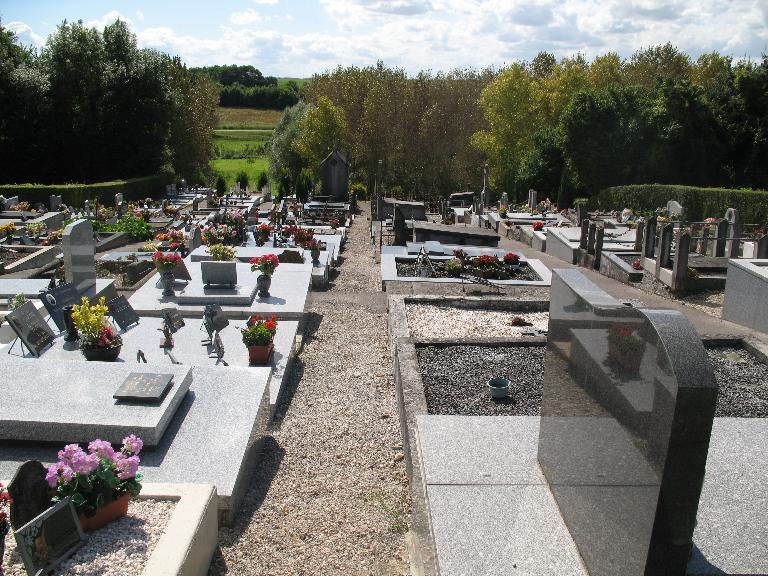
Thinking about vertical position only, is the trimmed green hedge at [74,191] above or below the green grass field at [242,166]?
Result: above

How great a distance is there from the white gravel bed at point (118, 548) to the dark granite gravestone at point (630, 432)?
10.3ft

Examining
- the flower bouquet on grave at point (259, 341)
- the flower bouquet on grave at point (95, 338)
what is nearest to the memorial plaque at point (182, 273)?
the flower bouquet on grave at point (95, 338)

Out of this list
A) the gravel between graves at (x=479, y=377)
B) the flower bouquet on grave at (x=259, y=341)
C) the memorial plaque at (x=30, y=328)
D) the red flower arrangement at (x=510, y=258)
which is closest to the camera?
the gravel between graves at (x=479, y=377)

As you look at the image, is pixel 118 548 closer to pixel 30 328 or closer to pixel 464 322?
pixel 30 328

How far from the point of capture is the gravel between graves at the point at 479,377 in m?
8.34

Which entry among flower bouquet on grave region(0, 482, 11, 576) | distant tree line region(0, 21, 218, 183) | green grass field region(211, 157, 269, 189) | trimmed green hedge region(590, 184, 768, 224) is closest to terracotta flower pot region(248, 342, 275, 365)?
flower bouquet on grave region(0, 482, 11, 576)

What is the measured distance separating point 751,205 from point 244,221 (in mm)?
19389

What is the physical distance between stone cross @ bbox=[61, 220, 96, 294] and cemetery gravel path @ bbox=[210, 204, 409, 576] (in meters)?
4.41

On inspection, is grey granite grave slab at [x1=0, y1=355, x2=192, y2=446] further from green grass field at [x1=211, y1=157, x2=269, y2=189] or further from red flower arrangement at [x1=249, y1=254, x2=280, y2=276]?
green grass field at [x1=211, y1=157, x2=269, y2=189]

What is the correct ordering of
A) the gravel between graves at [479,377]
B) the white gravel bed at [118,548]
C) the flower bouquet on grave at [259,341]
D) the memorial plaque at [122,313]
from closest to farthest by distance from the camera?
the white gravel bed at [118,548]
the gravel between graves at [479,377]
the flower bouquet on grave at [259,341]
the memorial plaque at [122,313]

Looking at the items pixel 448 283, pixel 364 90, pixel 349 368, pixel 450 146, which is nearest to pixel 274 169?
pixel 364 90

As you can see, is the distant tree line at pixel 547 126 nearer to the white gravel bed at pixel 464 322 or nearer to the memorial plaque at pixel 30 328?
the white gravel bed at pixel 464 322

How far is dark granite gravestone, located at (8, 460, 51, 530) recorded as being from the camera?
474 centimetres

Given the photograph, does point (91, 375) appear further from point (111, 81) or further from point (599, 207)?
point (111, 81)
